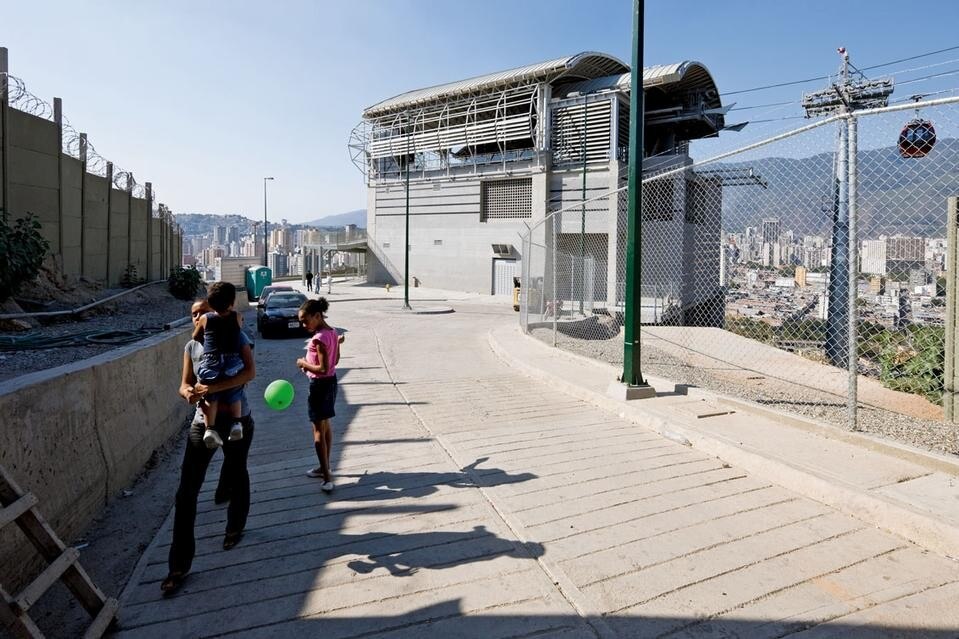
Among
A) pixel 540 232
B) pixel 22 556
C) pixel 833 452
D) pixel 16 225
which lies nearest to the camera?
pixel 22 556

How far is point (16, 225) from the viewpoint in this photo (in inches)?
439

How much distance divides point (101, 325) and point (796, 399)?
35.6ft

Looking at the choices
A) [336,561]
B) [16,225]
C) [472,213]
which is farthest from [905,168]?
[472,213]

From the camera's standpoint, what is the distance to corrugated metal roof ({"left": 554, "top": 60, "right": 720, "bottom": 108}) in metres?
34.9

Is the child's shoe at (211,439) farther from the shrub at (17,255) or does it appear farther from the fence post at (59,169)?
the fence post at (59,169)

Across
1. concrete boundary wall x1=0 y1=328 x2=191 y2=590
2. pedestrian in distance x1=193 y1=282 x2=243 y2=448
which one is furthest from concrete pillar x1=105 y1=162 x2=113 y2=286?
pedestrian in distance x1=193 y1=282 x2=243 y2=448

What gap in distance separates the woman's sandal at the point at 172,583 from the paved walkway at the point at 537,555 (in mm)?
49

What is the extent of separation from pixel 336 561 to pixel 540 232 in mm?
36334

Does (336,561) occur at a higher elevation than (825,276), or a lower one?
lower

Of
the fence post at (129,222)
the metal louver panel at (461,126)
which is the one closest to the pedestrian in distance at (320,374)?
the fence post at (129,222)

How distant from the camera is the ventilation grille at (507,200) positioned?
39.0m

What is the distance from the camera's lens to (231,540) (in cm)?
384

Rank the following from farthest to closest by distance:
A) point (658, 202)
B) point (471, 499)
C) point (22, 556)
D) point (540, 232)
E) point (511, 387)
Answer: point (540, 232), point (658, 202), point (511, 387), point (471, 499), point (22, 556)

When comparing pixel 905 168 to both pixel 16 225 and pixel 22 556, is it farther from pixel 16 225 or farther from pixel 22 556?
pixel 16 225
